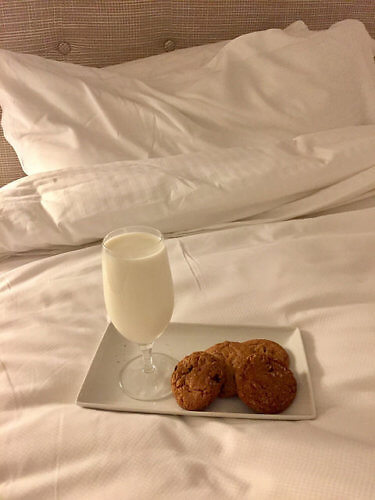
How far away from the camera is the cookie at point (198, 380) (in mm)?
588

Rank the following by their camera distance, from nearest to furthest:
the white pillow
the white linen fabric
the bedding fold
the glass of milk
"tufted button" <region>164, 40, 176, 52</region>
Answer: the white linen fabric
the glass of milk
the bedding fold
the white pillow
"tufted button" <region>164, 40, 176, 52</region>

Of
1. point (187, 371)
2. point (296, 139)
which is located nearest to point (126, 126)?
point (296, 139)

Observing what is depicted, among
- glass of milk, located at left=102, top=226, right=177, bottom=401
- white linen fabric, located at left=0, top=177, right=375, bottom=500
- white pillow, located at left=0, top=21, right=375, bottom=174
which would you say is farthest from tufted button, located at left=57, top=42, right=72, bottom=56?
glass of milk, located at left=102, top=226, right=177, bottom=401

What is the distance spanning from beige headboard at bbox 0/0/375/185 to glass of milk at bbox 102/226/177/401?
870 mm

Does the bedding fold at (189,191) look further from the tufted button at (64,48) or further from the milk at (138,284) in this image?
the tufted button at (64,48)

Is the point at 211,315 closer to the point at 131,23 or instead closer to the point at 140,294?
the point at 140,294

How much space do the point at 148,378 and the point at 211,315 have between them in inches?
6.2

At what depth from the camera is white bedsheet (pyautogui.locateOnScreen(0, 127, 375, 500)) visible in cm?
52

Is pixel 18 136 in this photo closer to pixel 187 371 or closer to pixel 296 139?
pixel 296 139

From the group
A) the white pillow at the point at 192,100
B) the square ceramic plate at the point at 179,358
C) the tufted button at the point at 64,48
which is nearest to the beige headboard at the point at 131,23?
the tufted button at the point at 64,48

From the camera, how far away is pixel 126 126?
1.15 m

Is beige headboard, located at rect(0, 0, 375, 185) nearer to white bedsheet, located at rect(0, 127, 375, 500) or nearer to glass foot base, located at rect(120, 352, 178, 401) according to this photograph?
white bedsheet, located at rect(0, 127, 375, 500)

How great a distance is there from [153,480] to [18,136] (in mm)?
922

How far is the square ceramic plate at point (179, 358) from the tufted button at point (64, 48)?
3.04ft
